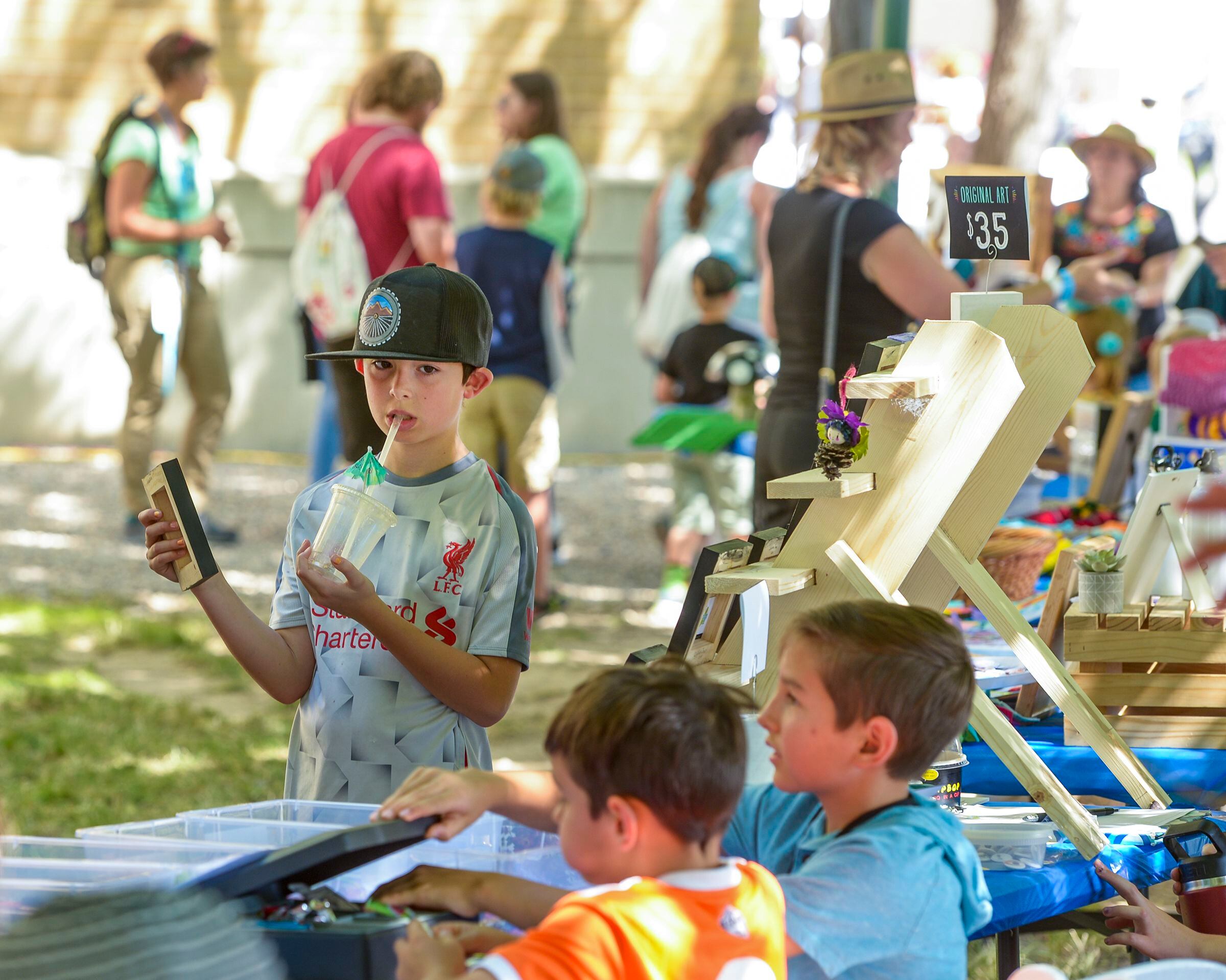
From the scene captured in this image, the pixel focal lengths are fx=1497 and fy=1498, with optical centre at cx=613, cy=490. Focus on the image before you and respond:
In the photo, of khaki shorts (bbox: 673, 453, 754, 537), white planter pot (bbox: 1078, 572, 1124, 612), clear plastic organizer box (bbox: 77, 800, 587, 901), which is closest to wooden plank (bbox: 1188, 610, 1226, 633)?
white planter pot (bbox: 1078, 572, 1124, 612)

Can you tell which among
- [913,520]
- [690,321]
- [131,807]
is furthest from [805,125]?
[913,520]

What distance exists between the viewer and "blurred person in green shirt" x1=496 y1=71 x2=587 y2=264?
20.8 feet

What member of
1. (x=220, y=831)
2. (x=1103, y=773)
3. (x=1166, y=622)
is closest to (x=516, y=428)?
(x=1166, y=622)

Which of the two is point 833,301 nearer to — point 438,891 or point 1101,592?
point 1101,592

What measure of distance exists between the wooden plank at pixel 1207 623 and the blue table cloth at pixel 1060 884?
632 millimetres

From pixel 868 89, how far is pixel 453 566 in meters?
2.02

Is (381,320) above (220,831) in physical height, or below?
above

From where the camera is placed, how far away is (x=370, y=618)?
205 centimetres

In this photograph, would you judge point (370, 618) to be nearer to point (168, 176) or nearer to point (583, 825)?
point (583, 825)

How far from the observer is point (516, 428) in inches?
233

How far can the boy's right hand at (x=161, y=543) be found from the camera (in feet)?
6.90

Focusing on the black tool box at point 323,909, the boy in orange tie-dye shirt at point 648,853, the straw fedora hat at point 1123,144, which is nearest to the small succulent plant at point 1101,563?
the boy in orange tie-dye shirt at point 648,853

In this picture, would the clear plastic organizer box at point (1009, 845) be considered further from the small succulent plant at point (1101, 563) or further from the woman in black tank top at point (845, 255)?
the woman in black tank top at point (845, 255)

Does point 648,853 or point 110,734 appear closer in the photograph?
point 648,853
